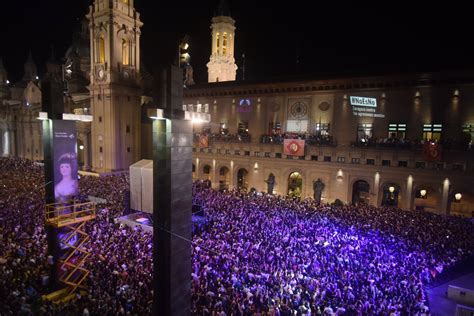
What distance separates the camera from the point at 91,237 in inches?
676

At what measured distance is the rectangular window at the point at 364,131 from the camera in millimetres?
31000

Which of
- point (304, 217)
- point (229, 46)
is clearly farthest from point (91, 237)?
point (229, 46)

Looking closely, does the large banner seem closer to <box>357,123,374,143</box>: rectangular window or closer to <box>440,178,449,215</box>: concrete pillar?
<box>357,123,374,143</box>: rectangular window

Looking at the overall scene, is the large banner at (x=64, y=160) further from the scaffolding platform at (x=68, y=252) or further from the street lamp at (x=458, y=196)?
the street lamp at (x=458, y=196)

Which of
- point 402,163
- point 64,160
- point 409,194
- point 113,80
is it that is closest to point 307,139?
point 402,163

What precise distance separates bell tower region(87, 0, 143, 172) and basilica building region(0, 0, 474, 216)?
14cm

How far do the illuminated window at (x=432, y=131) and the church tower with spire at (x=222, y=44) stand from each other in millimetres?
32179

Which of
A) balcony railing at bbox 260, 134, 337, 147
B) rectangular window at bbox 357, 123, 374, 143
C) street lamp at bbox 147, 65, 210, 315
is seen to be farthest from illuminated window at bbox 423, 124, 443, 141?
street lamp at bbox 147, 65, 210, 315

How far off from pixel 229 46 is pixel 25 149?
44.0 m

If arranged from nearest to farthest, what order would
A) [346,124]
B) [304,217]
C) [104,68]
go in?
1. [304,217]
2. [346,124]
3. [104,68]

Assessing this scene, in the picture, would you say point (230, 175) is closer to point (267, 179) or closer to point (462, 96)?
point (267, 179)

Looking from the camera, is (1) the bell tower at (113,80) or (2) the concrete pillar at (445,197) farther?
Answer: (1) the bell tower at (113,80)

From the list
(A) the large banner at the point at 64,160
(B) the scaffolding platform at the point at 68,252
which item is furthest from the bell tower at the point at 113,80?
(B) the scaffolding platform at the point at 68,252

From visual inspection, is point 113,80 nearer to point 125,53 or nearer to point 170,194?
point 125,53
